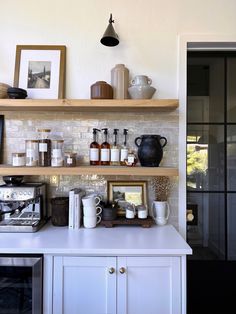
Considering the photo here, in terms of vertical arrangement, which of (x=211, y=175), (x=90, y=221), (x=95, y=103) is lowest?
(x=90, y=221)

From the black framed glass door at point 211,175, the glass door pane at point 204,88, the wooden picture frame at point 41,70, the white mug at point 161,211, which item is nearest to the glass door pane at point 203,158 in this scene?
the black framed glass door at point 211,175

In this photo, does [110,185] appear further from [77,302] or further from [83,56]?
[83,56]

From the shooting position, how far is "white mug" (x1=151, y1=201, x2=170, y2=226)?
1.65 meters

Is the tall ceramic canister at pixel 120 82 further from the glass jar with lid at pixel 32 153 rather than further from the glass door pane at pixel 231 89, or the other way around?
the glass door pane at pixel 231 89

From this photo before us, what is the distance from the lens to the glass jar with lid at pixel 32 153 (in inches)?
62.0

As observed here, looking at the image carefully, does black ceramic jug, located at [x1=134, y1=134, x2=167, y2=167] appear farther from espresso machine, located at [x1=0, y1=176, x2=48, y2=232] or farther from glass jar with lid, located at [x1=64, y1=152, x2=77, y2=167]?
espresso machine, located at [x1=0, y1=176, x2=48, y2=232]

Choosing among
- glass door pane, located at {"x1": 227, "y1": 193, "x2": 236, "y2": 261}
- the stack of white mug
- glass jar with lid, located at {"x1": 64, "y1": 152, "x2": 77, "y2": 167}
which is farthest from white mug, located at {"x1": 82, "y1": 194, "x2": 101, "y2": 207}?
glass door pane, located at {"x1": 227, "y1": 193, "x2": 236, "y2": 261}

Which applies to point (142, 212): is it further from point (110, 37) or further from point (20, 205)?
point (110, 37)

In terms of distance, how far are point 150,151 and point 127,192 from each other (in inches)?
15.2

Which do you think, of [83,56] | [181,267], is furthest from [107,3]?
[181,267]

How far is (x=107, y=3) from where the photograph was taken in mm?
1745

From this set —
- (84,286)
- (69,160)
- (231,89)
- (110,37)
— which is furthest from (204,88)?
(84,286)

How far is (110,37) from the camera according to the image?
161 cm

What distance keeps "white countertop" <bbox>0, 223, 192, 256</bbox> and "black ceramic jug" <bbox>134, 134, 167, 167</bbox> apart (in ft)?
1.56
